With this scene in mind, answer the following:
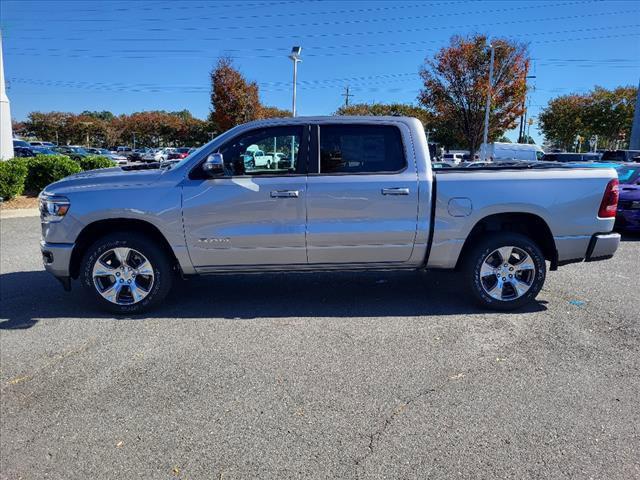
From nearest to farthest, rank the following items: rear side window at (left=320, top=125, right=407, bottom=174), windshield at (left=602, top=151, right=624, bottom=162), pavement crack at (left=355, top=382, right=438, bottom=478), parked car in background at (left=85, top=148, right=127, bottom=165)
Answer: pavement crack at (left=355, top=382, right=438, bottom=478) → rear side window at (left=320, top=125, right=407, bottom=174) → windshield at (left=602, top=151, right=624, bottom=162) → parked car in background at (left=85, top=148, right=127, bottom=165)

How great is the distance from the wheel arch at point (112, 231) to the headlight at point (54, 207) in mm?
275

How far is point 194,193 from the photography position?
488 cm

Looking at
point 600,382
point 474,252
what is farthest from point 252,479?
point 474,252

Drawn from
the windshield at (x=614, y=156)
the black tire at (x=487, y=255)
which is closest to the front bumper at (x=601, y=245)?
the black tire at (x=487, y=255)

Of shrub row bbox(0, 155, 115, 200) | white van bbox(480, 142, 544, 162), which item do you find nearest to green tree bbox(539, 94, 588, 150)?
white van bbox(480, 142, 544, 162)

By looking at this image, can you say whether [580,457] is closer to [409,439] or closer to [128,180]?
[409,439]

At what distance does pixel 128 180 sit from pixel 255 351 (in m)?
2.17

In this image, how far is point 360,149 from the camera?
16.6 feet

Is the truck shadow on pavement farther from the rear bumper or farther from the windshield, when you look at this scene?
the windshield

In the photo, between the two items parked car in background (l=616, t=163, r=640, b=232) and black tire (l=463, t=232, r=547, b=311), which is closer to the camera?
black tire (l=463, t=232, r=547, b=311)

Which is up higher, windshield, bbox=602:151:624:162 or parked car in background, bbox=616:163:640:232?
windshield, bbox=602:151:624:162

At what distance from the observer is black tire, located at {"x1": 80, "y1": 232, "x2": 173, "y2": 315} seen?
16.2ft

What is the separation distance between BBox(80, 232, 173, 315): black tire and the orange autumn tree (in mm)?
27676

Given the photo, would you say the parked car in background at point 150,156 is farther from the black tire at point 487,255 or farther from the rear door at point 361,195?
the black tire at point 487,255
